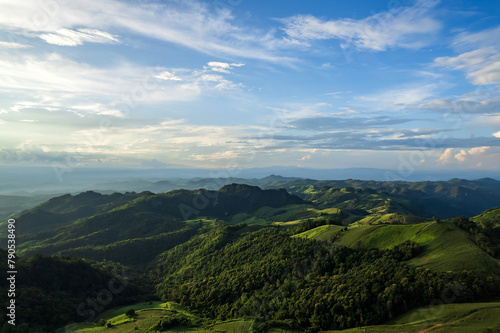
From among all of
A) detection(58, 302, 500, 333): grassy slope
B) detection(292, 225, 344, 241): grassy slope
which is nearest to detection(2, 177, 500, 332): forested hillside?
detection(292, 225, 344, 241): grassy slope

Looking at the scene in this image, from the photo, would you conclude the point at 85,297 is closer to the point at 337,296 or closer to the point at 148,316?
the point at 148,316

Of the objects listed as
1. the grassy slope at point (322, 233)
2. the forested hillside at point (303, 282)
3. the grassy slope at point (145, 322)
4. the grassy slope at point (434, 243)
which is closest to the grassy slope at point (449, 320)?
the forested hillside at point (303, 282)

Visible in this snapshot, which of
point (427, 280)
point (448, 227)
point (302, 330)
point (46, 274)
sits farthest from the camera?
point (46, 274)

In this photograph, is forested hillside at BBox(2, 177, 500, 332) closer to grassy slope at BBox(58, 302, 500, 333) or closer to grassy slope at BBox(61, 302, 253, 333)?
grassy slope at BBox(61, 302, 253, 333)

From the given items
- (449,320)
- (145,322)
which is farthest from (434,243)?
(145,322)

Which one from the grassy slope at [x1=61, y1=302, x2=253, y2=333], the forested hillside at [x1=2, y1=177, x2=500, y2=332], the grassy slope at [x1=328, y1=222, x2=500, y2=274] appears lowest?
the grassy slope at [x1=61, y1=302, x2=253, y2=333]

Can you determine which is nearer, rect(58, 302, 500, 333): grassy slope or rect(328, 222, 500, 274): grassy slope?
rect(58, 302, 500, 333): grassy slope

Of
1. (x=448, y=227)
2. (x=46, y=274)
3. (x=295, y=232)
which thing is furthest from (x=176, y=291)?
(x=448, y=227)
